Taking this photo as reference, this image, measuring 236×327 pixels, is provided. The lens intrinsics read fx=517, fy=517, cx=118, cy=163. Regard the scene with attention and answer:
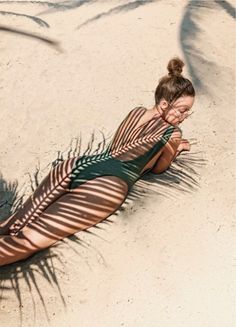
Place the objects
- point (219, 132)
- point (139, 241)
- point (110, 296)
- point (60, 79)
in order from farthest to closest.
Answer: point (60, 79)
point (219, 132)
point (139, 241)
point (110, 296)

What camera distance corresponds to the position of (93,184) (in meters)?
3.04

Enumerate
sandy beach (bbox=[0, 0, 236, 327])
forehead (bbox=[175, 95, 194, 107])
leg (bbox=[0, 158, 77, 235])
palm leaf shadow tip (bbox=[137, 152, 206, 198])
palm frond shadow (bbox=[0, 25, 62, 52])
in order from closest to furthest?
sandy beach (bbox=[0, 0, 236, 327]), leg (bbox=[0, 158, 77, 235]), forehead (bbox=[175, 95, 194, 107]), palm leaf shadow tip (bbox=[137, 152, 206, 198]), palm frond shadow (bbox=[0, 25, 62, 52])

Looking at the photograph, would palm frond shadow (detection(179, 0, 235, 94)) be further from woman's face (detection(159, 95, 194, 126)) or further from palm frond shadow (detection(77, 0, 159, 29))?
woman's face (detection(159, 95, 194, 126))

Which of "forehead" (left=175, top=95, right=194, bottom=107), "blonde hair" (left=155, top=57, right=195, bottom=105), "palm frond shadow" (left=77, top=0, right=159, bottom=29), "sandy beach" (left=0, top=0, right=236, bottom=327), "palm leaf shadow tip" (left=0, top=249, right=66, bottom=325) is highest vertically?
"blonde hair" (left=155, top=57, right=195, bottom=105)

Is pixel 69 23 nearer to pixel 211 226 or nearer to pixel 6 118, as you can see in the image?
pixel 6 118

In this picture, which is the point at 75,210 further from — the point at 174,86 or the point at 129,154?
the point at 174,86

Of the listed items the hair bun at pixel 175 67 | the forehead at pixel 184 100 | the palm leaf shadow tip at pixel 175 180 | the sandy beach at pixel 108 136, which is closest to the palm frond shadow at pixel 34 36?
the sandy beach at pixel 108 136

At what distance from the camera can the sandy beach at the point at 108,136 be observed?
2889 millimetres

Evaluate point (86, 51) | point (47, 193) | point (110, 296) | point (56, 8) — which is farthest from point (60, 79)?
point (110, 296)

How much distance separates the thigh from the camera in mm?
2959

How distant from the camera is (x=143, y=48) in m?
5.07

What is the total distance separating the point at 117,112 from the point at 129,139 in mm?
1064

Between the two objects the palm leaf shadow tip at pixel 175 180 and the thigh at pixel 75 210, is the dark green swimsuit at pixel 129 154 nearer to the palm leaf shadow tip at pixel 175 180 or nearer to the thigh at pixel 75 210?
the thigh at pixel 75 210

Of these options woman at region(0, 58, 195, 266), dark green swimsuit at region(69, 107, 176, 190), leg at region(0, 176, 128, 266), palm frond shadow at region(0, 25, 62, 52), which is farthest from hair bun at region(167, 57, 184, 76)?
palm frond shadow at region(0, 25, 62, 52)
